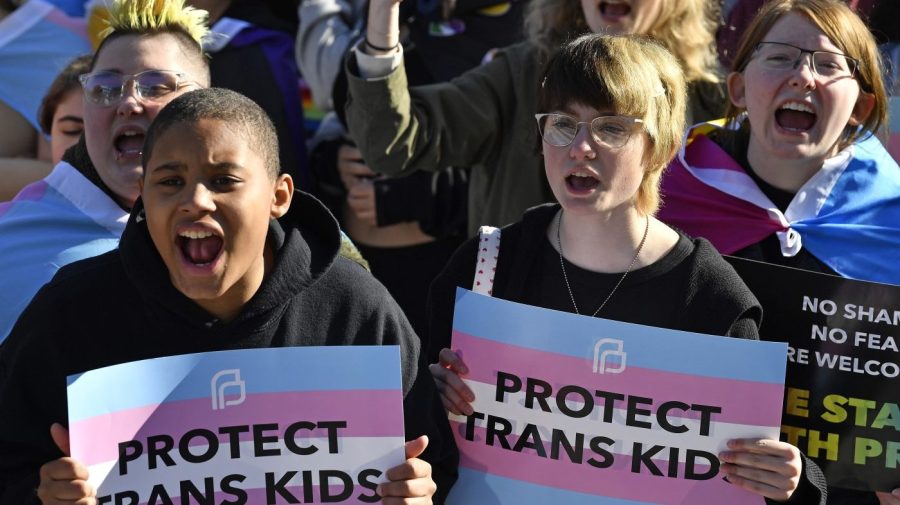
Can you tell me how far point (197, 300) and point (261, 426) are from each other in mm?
313

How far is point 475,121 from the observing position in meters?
4.38

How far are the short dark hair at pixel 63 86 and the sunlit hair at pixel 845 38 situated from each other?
6.89ft

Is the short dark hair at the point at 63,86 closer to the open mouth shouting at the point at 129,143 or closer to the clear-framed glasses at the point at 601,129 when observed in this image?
the open mouth shouting at the point at 129,143

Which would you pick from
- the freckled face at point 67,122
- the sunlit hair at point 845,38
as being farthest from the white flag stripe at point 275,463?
the freckled face at point 67,122

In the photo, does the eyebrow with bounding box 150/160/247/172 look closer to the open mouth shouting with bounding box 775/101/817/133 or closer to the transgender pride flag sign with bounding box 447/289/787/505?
the transgender pride flag sign with bounding box 447/289/787/505

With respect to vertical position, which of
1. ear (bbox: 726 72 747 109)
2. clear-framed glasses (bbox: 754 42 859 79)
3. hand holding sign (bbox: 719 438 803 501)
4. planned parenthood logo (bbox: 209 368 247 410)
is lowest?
hand holding sign (bbox: 719 438 803 501)

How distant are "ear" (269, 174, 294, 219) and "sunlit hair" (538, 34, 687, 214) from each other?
65 centimetres

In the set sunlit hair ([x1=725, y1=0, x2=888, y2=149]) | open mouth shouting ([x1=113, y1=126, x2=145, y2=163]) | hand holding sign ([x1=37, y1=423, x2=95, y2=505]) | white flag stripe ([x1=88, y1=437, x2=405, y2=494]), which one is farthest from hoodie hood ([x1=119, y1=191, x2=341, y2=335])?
sunlit hair ([x1=725, y1=0, x2=888, y2=149])

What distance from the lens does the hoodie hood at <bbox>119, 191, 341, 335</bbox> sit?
A: 9.74 feet

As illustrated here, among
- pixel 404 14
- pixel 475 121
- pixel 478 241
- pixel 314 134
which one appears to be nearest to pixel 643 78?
pixel 478 241

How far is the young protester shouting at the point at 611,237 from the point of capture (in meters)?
3.16

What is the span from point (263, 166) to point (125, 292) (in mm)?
413

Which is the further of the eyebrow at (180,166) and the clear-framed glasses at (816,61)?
the clear-framed glasses at (816,61)

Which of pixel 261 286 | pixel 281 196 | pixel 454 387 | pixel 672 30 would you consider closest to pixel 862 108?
pixel 672 30
